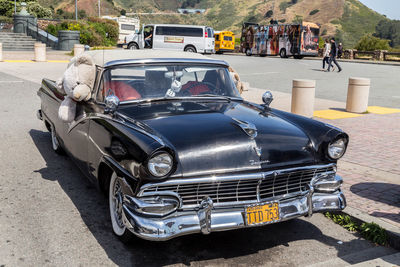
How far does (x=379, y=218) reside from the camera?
4750 mm

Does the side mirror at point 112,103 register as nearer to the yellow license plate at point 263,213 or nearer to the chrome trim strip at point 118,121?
the chrome trim strip at point 118,121

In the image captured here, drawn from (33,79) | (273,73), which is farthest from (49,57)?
(273,73)

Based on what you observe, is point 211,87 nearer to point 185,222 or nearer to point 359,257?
point 185,222

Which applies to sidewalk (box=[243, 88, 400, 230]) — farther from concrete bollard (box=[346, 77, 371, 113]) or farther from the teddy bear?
the teddy bear

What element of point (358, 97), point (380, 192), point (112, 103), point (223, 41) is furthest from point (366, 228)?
point (223, 41)

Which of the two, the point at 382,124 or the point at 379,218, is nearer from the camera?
the point at 379,218

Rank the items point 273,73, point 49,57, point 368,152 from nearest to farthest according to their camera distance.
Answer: point 368,152 < point 273,73 < point 49,57

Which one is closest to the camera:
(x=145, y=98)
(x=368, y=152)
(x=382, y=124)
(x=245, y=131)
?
(x=245, y=131)

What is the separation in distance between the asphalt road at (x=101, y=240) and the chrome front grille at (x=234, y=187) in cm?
57

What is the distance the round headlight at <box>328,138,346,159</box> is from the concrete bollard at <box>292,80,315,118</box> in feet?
21.6

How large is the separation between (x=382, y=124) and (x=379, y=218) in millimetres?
5903

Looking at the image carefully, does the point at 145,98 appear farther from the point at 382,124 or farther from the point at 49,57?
the point at 49,57

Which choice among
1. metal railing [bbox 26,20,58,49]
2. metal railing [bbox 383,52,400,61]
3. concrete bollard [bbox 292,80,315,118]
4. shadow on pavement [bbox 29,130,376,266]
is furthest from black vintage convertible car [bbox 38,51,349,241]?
metal railing [bbox 383,52,400,61]

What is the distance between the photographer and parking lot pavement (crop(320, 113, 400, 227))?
5.16m
